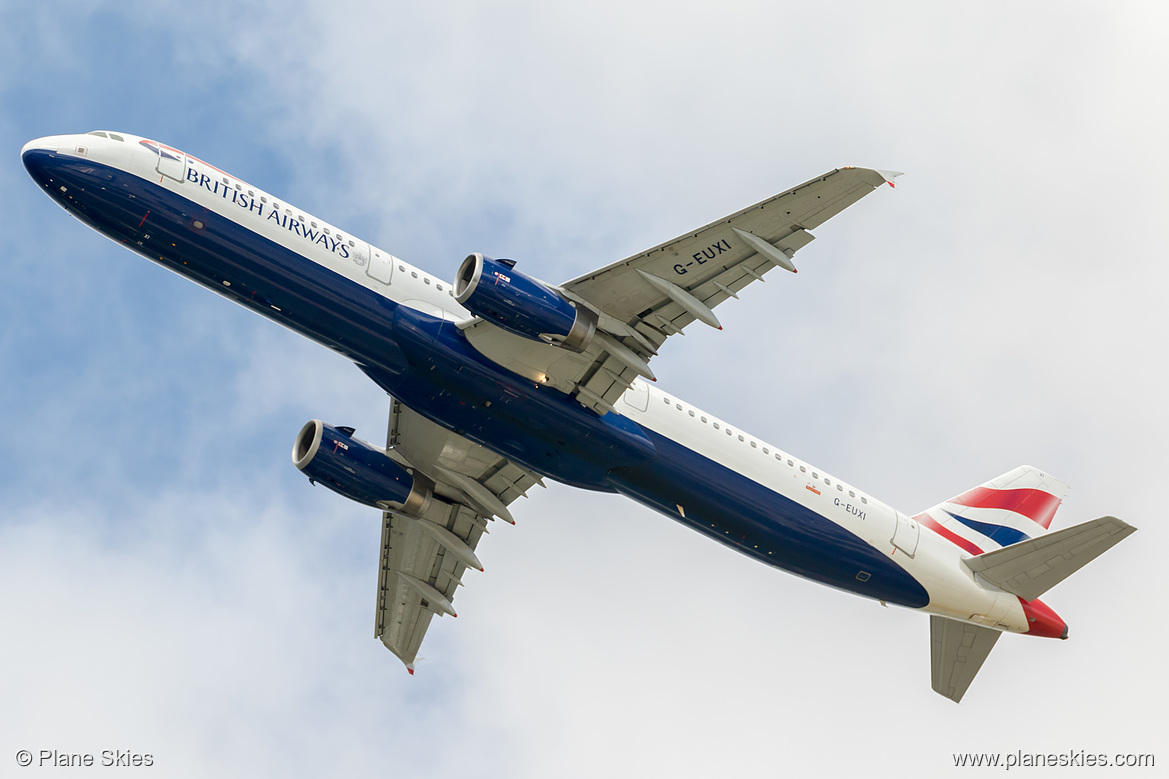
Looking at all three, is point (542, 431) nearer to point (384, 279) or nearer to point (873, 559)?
point (384, 279)

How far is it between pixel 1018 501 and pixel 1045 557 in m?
4.67

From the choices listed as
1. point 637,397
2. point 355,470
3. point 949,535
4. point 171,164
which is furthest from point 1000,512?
point 171,164

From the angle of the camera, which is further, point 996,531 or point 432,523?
point 432,523

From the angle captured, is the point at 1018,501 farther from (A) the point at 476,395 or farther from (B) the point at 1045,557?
(A) the point at 476,395

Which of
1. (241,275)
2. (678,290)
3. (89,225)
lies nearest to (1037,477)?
(678,290)

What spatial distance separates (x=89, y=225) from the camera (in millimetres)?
29000

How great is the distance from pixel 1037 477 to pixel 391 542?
2443 centimetres

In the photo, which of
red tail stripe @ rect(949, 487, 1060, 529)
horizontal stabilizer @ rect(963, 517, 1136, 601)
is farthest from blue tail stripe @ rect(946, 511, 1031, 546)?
horizontal stabilizer @ rect(963, 517, 1136, 601)

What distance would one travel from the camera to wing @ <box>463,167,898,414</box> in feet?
91.5

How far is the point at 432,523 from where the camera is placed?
39312mm

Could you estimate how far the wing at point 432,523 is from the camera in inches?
1481

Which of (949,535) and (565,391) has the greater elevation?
(565,391)

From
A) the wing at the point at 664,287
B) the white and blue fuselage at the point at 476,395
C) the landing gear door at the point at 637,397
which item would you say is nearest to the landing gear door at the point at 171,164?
the white and blue fuselage at the point at 476,395

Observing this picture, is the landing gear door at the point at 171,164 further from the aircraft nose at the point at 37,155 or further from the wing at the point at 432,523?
the wing at the point at 432,523
